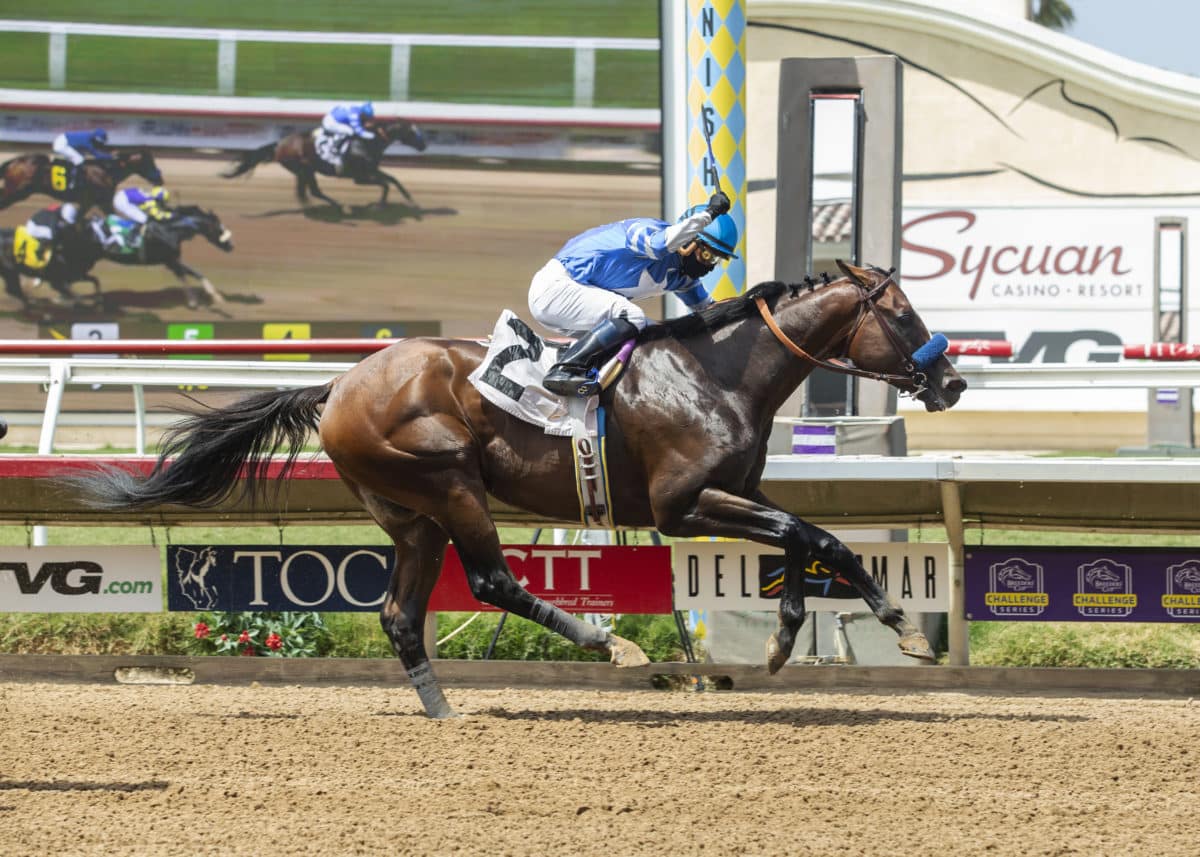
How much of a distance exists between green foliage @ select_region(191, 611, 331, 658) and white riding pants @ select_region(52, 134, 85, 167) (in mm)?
10856

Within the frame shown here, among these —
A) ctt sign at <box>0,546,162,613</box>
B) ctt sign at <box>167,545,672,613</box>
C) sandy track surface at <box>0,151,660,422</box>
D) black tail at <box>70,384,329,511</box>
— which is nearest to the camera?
black tail at <box>70,384,329,511</box>

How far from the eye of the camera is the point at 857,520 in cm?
744

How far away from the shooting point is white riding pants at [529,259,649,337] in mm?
6027

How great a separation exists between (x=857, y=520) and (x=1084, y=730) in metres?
1.85

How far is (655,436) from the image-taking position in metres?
5.96

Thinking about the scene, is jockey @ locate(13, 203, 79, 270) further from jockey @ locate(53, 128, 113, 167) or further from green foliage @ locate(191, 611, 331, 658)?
green foliage @ locate(191, 611, 331, 658)

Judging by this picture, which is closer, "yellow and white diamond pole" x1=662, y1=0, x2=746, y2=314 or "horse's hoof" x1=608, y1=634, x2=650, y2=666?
"horse's hoof" x1=608, y1=634, x2=650, y2=666

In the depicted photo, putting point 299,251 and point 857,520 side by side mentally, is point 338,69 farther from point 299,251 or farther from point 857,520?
point 857,520

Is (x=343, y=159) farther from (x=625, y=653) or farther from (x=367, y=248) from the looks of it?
(x=625, y=653)

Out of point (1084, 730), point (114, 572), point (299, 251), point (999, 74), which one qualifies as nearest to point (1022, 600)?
point (1084, 730)

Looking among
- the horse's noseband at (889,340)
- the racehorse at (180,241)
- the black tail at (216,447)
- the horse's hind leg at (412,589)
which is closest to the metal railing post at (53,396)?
the black tail at (216,447)

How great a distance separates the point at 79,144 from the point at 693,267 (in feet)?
42.7

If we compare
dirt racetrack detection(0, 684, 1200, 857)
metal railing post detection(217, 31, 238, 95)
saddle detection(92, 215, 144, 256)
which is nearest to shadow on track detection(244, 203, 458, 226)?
saddle detection(92, 215, 144, 256)

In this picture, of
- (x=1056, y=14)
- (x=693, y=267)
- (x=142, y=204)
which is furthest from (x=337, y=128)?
(x=1056, y=14)
